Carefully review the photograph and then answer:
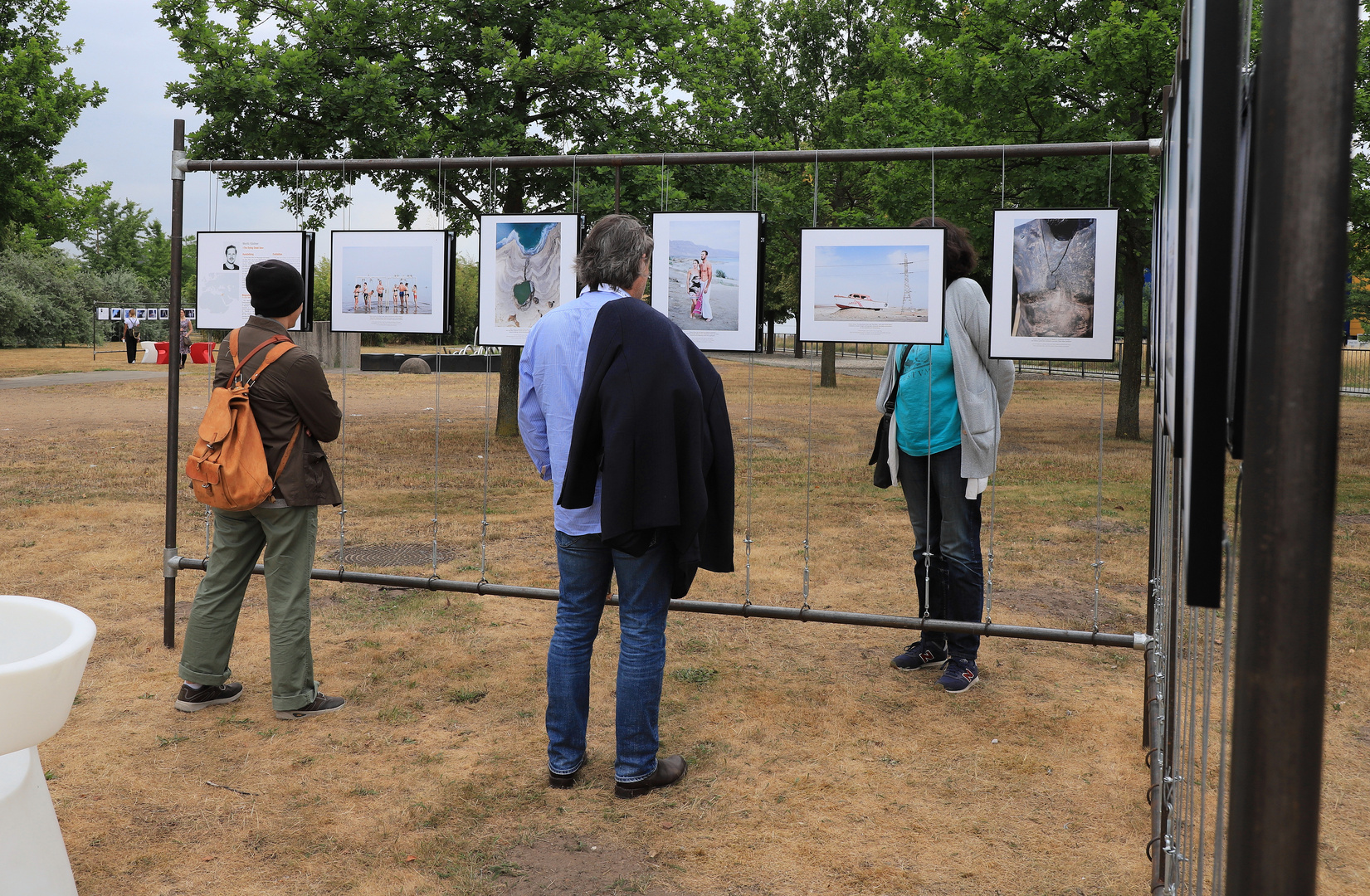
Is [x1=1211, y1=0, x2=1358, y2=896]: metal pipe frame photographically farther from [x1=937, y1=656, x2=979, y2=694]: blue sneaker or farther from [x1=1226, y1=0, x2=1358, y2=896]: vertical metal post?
[x1=937, y1=656, x2=979, y2=694]: blue sneaker

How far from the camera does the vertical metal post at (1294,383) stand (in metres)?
0.69

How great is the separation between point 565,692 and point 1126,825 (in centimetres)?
182

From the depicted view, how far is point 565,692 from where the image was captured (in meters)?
3.70

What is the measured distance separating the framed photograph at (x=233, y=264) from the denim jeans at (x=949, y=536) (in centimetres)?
284

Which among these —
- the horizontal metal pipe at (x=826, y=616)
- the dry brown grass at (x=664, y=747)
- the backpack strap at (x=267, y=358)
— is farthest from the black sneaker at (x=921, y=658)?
the backpack strap at (x=267, y=358)

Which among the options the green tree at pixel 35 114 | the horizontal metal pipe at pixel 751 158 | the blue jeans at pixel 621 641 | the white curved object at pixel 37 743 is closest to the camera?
the white curved object at pixel 37 743

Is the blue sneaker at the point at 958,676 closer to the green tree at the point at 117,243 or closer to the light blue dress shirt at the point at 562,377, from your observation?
the light blue dress shirt at the point at 562,377

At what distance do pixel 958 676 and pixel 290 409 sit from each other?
116 inches

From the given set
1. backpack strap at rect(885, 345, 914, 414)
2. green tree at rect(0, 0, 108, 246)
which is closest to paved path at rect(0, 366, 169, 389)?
green tree at rect(0, 0, 108, 246)

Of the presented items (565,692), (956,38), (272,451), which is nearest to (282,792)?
(565,692)

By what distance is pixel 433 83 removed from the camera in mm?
12703

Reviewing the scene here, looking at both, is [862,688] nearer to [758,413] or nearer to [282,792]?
[282,792]

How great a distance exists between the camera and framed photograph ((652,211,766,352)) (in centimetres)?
464

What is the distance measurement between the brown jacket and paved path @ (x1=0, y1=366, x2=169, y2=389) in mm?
22094
